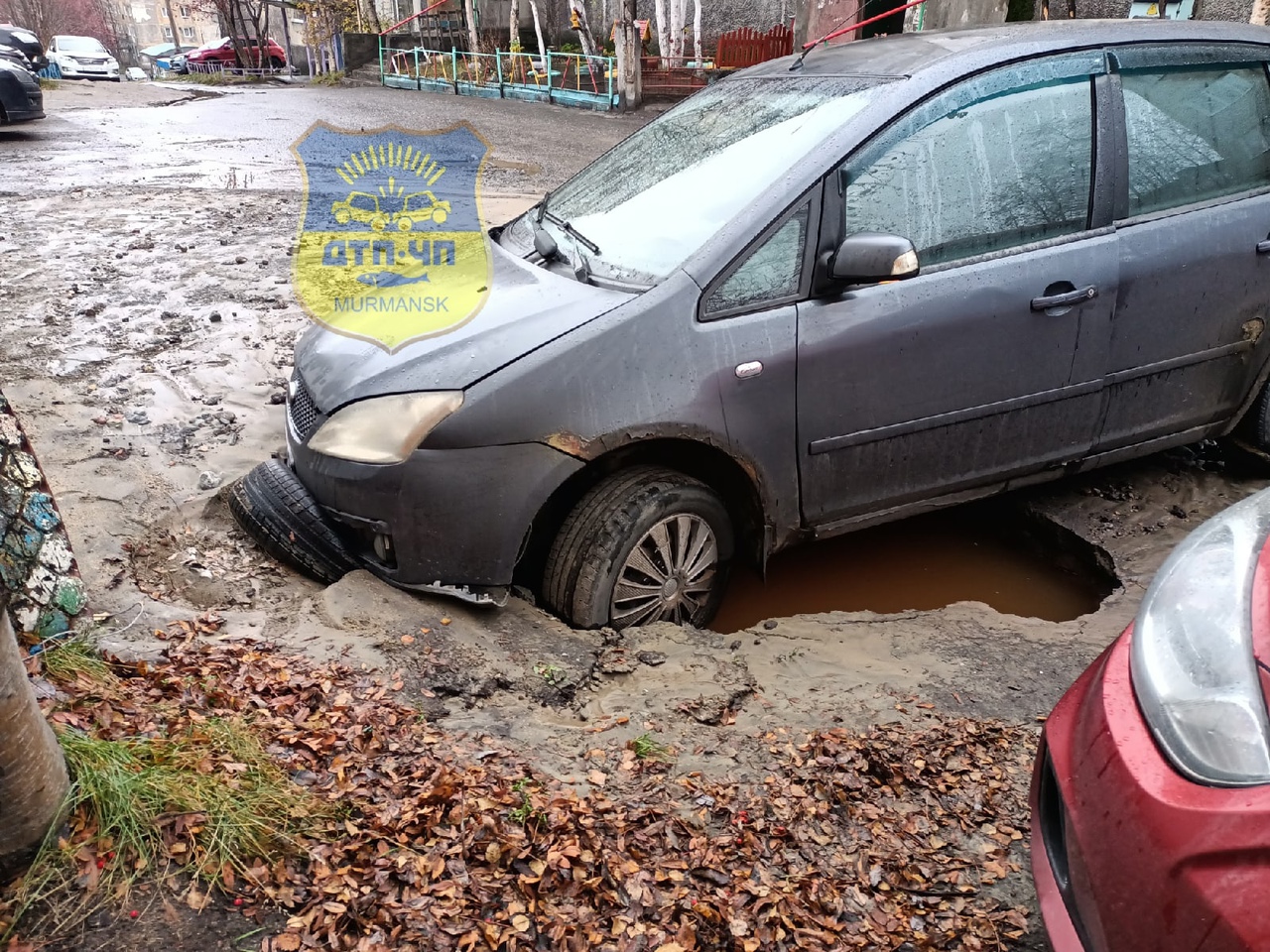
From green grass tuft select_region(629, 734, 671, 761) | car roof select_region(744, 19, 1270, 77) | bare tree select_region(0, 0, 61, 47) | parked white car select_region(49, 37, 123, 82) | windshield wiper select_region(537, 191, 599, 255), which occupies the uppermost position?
bare tree select_region(0, 0, 61, 47)

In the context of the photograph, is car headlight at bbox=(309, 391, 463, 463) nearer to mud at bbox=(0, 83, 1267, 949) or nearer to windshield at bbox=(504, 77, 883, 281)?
mud at bbox=(0, 83, 1267, 949)

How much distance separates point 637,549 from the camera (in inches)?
116

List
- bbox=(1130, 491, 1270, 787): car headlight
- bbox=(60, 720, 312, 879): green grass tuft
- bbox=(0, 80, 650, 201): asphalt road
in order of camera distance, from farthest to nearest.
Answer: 1. bbox=(0, 80, 650, 201): asphalt road
2. bbox=(60, 720, 312, 879): green grass tuft
3. bbox=(1130, 491, 1270, 787): car headlight

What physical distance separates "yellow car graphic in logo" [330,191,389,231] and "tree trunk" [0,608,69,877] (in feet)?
21.2

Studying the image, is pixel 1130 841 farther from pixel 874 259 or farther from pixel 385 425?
pixel 385 425

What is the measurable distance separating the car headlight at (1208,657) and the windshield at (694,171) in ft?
5.65

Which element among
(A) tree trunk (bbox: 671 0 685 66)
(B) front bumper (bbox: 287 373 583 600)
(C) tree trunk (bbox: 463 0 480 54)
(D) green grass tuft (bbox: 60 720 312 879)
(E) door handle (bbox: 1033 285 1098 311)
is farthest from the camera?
(C) tree trunk (bbox: 463 0 480 54)

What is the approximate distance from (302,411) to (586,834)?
1812 millimetres

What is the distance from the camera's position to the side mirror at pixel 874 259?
279 cm

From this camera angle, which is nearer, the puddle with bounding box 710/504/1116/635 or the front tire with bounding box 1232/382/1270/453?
the puddle with bounding box 710/504/1116/635

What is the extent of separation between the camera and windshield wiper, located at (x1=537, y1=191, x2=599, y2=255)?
3.24 meters

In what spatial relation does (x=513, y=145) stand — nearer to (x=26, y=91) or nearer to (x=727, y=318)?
(x=26, y=91)

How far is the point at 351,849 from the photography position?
1966 millimetres

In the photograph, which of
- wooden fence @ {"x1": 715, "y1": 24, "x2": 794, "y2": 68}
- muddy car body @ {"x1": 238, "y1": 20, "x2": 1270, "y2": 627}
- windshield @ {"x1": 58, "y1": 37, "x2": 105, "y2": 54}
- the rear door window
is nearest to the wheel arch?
muddy car body @ {"x1": 238, "y1": 20, "x2": 1270, "y2": 627}
